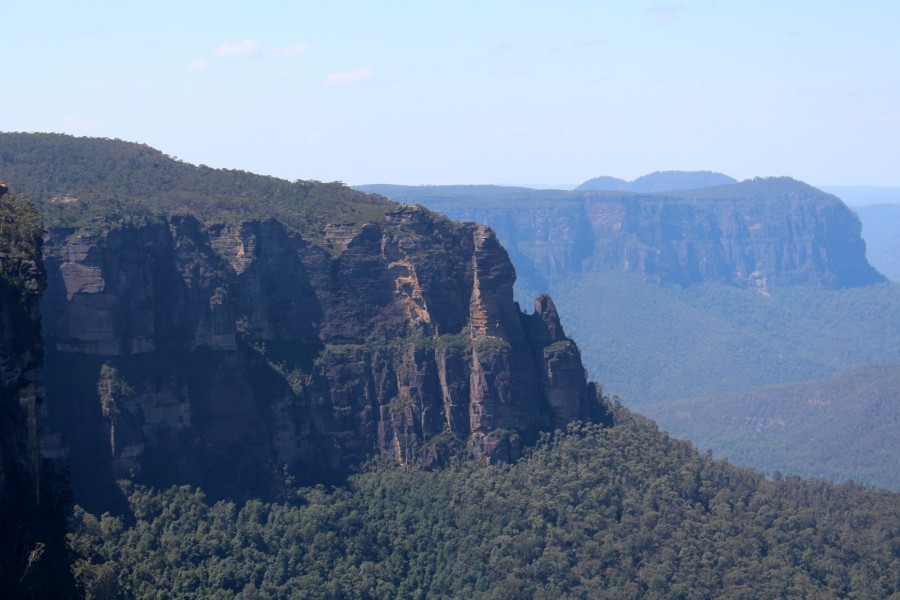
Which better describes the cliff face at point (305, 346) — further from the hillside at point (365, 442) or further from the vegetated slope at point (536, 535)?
the vegetated slope at point (536, 535)

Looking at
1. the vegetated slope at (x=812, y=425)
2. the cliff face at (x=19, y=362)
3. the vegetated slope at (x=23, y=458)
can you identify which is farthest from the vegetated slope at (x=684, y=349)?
the vegetated slope at (x=23, y=458)

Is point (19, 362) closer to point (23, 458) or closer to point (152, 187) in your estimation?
point (23, 458)

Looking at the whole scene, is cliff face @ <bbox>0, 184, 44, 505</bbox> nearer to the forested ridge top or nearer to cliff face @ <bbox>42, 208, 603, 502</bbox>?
cliff face @ <bbox>42, 208, 603, 502</bbox>

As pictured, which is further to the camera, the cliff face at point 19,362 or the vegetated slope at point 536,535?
the vegetated slope at point 536,535

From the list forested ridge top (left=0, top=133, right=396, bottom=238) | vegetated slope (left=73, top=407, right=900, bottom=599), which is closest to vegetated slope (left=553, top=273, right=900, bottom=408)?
forested ridge top (left=0, top=133, right=396, bottom=238)

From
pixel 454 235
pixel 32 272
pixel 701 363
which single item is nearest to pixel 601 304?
pixel 701 363

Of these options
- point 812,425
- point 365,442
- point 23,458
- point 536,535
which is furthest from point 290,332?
point 812,425

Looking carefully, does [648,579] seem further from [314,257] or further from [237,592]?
[314,257]

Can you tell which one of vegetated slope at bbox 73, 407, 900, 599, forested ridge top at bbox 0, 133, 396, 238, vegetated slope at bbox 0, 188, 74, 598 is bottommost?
vegetated slope at bbox 73, 407, 900, 599
